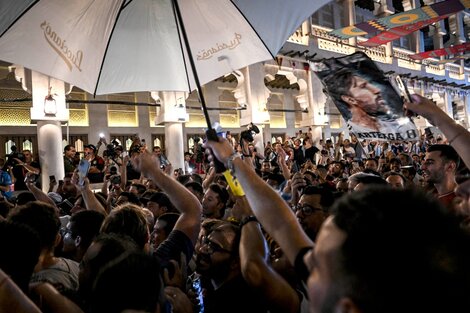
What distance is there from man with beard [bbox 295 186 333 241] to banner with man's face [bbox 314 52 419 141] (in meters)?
0.75

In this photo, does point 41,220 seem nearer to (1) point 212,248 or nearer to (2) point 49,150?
(1) point 212,248

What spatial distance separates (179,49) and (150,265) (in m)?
2.74

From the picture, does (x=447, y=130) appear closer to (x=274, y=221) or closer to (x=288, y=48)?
(x=274, y=221)

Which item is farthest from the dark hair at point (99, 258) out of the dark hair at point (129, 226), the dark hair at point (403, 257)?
the dark hair at point (403, 257)

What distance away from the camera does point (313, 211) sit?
3154 mm

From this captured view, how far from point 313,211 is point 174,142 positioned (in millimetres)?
9894

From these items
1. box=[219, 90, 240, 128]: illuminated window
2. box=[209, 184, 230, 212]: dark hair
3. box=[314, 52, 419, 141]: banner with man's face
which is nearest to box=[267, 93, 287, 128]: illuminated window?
box=[219, 90, 240, 128]: illuminated window

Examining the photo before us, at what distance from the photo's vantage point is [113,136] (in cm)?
1600

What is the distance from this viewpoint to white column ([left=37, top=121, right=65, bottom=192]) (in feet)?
31.3

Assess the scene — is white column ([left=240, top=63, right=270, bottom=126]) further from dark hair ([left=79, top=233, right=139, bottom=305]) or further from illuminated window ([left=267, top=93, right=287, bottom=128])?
dark hair ([left=79, top=233, right=139, bottom=305])

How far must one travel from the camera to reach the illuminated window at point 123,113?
630 inches

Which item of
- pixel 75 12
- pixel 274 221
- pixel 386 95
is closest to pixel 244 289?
pixel 274 221

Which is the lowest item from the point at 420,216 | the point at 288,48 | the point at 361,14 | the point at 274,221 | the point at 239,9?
the point at 274,221

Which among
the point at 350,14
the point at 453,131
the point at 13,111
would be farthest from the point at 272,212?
the point at 350,14
